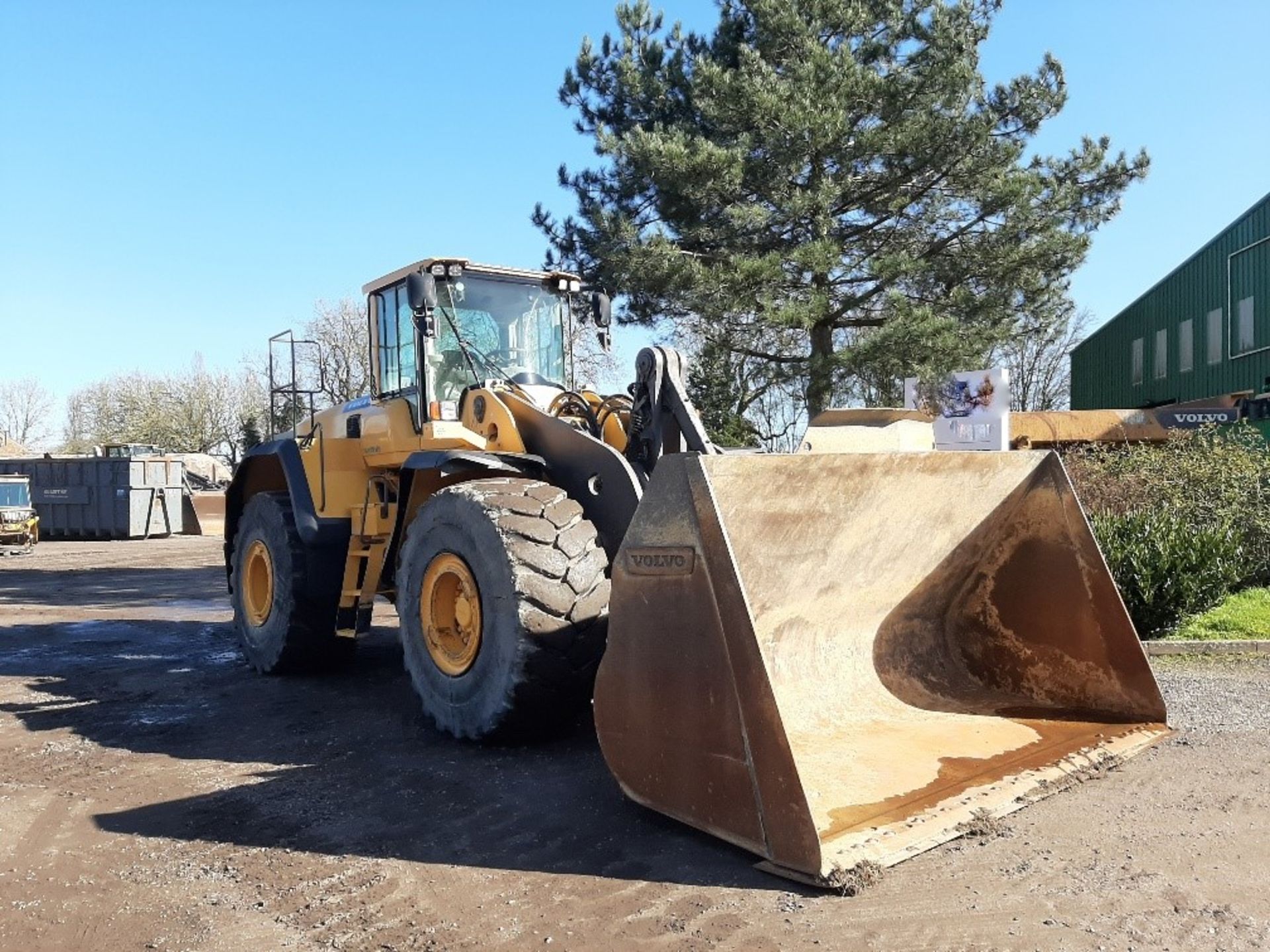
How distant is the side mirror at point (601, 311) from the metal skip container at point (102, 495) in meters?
23.4


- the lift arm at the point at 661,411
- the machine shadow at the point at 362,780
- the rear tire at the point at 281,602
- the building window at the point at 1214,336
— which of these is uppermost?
the building window at the point at 1214,336

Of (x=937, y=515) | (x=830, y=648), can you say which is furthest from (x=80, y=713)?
(x=937, y=515)

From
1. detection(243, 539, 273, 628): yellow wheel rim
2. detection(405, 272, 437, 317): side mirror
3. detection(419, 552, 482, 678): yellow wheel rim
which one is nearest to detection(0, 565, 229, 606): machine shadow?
detection(243, 539, 273, 628): yellow wheel rim

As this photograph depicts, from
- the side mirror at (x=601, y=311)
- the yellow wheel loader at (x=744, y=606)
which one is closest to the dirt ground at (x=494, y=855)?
the yellow wheel loader at (x=744, y=606)

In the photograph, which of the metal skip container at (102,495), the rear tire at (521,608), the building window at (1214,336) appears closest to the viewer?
the rear tire at (521,608)

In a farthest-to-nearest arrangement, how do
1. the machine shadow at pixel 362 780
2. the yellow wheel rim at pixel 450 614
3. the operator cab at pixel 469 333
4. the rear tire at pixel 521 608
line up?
1. the operator cab at pixel 469 333
2. the yellow wheel rim at pixel 450 614
3. the rear tire at pixel 521 608
4. the machine shadow at pixel 362 780

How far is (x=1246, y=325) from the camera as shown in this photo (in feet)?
67.7

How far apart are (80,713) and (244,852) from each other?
3155 millimetres

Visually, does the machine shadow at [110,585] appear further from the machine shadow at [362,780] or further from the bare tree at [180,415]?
the bare tree at [180,415]

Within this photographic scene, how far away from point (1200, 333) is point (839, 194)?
1253 centimetres

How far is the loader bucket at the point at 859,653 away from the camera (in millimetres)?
3418

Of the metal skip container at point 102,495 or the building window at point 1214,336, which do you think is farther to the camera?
the metal skip container at point 102,495

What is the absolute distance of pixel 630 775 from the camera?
3830mm

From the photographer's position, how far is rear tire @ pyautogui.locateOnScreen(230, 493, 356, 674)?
7.02m
